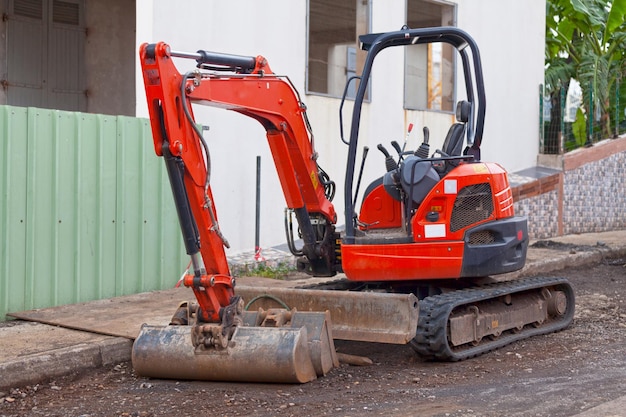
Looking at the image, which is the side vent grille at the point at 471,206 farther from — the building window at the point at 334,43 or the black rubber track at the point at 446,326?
the building window at the point at 334,43

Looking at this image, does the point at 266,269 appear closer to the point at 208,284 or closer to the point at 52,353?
the point at 52,353

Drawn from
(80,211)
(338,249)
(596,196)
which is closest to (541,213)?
(596,196)

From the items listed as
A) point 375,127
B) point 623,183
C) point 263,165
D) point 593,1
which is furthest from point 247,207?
point 593,1

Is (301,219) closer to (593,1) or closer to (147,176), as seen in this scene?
(147,176)

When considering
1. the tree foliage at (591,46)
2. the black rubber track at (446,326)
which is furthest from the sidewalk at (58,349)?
the tree foliage at (591,46)

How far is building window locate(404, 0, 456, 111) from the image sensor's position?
1471cm

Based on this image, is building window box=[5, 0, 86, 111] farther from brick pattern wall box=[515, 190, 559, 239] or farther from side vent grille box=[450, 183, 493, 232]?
side vent grille box=[450, 183, 493, 232]

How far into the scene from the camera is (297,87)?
12312 mm

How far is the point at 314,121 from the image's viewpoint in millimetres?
12516

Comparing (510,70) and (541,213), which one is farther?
(510,70)

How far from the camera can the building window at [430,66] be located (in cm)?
1471

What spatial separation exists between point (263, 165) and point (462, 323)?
516 centimetres

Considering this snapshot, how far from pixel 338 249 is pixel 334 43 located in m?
6.05

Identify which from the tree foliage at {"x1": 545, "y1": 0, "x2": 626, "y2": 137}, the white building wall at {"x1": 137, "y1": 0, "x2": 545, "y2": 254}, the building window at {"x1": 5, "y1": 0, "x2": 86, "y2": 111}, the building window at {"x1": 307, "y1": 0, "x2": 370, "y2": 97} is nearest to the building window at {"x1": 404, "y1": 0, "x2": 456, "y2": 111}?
the white building wall at {"x1": 137, "y1": 0, "x2": 545, "y2": 254}
